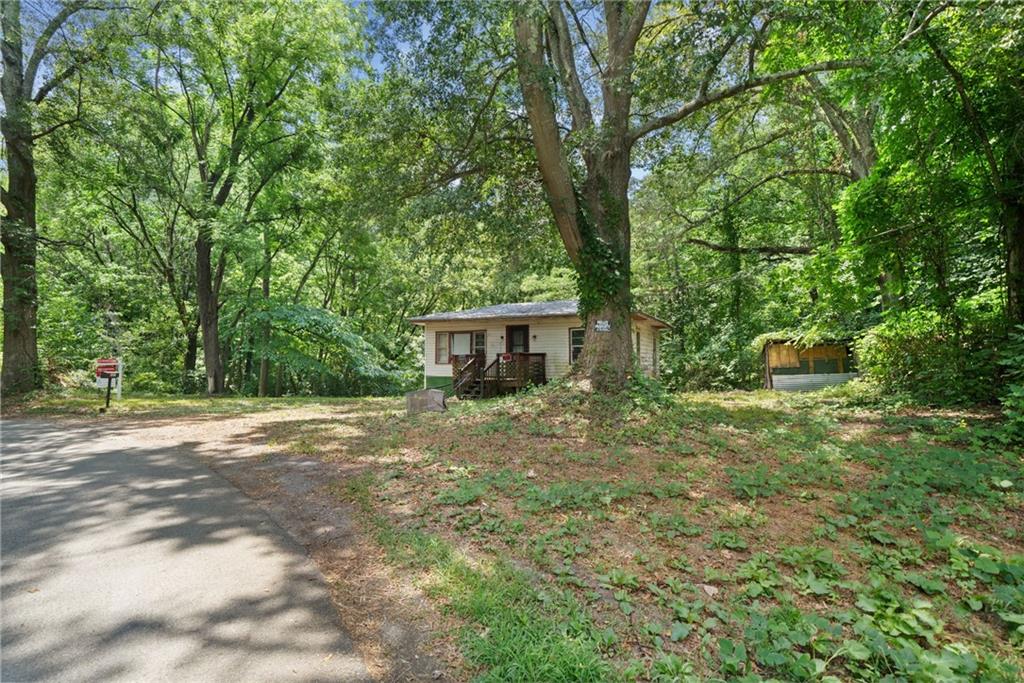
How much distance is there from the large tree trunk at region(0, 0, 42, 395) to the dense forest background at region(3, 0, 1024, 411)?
10cm

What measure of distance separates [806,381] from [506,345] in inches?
395

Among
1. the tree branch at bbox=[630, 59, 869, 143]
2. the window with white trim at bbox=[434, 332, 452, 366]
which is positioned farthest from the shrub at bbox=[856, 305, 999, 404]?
the window with white trim at bbox=[434, 332, 452, 366]

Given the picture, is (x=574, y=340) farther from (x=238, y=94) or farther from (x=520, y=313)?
(x=238, y=94)

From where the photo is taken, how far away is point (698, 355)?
20188 millimetres

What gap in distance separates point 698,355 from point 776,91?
493 inches

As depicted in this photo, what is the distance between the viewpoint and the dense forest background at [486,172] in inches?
267

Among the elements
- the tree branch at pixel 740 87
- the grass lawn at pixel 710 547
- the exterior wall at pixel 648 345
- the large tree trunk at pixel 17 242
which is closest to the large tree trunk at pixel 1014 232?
the grass lawn at pixel 710 547

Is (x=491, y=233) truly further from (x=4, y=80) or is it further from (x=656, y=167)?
(x=4, y=80)

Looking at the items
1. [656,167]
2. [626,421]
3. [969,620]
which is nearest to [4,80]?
[656,167]

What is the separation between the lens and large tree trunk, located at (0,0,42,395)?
10.4 m

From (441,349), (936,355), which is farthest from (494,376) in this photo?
(936,355)

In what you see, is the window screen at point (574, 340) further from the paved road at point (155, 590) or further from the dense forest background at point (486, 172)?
the paved road at point (155, 590)

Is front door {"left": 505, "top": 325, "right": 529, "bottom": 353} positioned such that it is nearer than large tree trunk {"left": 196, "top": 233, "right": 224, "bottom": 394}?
No

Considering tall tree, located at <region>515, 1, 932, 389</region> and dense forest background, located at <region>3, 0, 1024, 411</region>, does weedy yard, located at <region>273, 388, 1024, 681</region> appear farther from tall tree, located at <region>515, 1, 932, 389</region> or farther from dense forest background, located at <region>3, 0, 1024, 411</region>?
tall tree, located at <region>515, 1, 932, 389</region>
